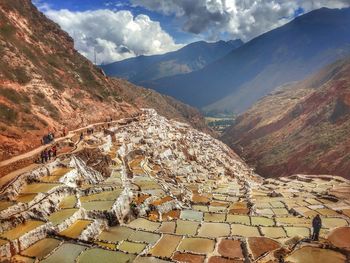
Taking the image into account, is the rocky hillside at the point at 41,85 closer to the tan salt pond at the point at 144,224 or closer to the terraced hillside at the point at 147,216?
the terraced hillside at the point at 147,216

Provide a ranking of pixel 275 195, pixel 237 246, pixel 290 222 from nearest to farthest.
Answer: pixel 237 246 < pixel 290 222 < pixel 275 195

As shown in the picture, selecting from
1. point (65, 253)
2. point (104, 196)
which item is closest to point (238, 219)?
point (104, 196)

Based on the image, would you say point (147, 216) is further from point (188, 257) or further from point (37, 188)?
point (37, 188)

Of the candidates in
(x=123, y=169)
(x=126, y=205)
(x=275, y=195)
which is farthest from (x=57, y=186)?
(x=275, y=195)

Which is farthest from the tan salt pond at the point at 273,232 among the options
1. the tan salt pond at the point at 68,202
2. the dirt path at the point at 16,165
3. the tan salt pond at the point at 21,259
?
the dirt path at the point at 16,165

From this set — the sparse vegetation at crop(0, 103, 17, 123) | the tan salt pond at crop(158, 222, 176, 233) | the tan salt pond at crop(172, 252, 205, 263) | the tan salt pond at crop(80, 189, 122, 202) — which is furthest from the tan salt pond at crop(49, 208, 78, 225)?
the sparse vegetation at crop(0, 103, 17, 123)

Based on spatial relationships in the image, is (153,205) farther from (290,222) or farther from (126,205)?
(290,222)

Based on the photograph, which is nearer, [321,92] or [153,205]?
[153,205]
